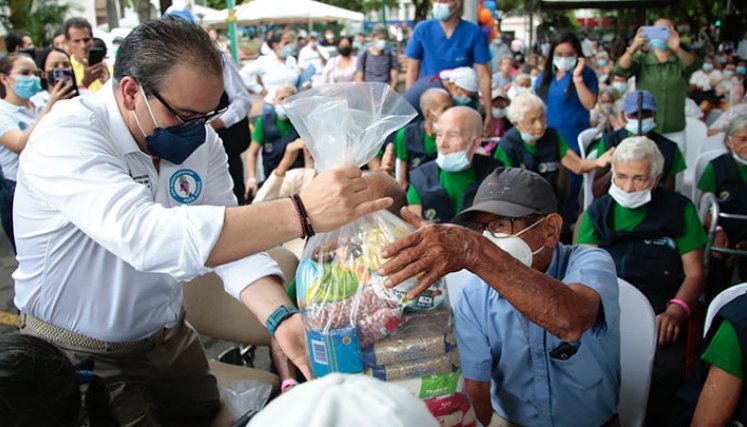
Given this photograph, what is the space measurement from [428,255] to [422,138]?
3.33 metres

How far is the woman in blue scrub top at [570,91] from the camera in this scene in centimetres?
578

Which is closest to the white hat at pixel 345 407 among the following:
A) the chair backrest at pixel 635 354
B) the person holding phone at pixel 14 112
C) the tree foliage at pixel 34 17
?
the chair backrest at pixel 635 354

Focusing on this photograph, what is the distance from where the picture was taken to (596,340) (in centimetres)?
192

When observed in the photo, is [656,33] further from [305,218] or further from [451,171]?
[305,218]

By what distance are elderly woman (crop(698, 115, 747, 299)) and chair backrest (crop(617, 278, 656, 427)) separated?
198 cm

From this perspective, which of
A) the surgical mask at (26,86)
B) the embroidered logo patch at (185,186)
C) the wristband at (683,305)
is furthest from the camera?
the surgical mask at (26,86)

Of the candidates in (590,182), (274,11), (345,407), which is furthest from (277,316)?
(274,11)

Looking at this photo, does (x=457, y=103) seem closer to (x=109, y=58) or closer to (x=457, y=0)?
(x=457, y=0)

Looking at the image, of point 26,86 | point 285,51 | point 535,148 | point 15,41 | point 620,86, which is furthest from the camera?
point 285,51

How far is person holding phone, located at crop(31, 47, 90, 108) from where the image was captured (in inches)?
165

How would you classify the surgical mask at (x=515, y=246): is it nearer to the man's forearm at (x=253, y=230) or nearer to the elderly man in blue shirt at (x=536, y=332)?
the elderly man in blue shirt at (x=536, y=332)

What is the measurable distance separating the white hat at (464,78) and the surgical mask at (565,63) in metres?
1.29

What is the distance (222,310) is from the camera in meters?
2.75

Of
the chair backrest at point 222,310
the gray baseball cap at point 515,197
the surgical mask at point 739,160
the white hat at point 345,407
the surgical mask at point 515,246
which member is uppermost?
the white hat at point 345,407
